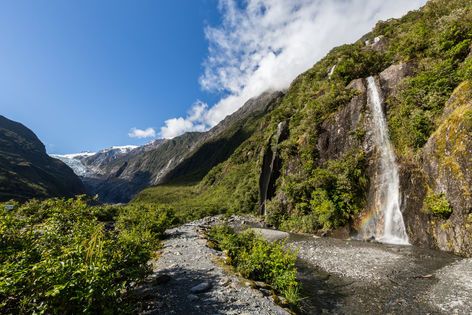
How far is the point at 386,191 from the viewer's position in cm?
2356

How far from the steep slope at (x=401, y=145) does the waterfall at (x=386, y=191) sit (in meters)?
0.58

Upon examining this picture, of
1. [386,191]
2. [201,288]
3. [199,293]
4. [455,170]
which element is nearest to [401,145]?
[386,191]

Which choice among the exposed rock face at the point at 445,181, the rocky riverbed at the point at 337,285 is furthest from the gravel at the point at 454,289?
the exposed rock face at the point at 445,181

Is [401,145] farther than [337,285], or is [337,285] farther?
[401,145]

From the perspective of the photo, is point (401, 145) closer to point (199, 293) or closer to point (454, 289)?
point (454, 289)

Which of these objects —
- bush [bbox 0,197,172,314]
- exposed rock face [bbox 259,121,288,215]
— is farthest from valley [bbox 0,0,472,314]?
exposed rock face [bbox 259,121,288,215]

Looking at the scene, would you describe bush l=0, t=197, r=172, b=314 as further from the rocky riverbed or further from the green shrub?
the green shrub

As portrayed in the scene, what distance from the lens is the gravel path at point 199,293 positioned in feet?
29.0

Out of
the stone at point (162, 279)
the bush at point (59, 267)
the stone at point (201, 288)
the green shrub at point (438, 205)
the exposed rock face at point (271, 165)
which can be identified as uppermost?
the exposed rock face at point (271, 165)

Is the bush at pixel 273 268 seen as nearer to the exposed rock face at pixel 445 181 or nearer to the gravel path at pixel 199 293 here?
the gravel path at pixel 199 293

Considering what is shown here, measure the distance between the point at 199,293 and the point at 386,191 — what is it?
66.8 ft

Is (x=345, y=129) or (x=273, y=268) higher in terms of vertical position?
(x=345, y=129)

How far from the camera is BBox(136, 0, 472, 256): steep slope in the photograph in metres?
17.5

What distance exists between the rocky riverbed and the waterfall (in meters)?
3.27
